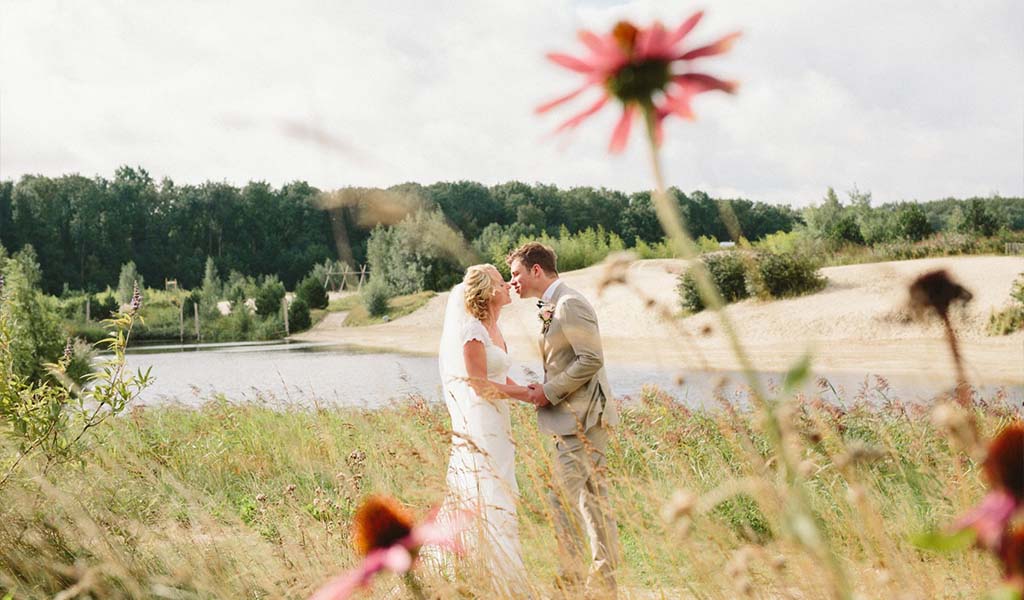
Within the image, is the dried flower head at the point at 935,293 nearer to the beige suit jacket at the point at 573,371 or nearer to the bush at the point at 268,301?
the beige suit jacket at the point at 573,371

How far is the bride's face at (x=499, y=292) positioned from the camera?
4.10 meters

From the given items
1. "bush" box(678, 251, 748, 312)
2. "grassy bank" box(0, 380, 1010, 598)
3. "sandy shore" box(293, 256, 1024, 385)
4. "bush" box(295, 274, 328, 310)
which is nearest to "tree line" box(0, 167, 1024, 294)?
"bush" box(295, 274, 328, 310)

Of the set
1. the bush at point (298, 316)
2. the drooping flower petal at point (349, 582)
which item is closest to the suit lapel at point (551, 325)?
the drooping flower petal at point (349, 582)

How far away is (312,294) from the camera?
39375mm

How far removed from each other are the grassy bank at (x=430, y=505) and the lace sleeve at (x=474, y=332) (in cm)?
46

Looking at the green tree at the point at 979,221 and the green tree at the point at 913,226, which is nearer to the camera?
the green tree at the point at 913,226

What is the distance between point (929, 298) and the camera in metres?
0.78

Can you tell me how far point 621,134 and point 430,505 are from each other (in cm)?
270

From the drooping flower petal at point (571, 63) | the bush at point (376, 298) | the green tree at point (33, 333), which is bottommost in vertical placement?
the bush at point (376, 298)

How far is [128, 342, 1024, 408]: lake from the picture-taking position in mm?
9250

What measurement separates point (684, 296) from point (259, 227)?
42563mm

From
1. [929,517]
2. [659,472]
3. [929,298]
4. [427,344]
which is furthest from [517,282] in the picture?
[427,344]

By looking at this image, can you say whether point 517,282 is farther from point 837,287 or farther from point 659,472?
point 837,287

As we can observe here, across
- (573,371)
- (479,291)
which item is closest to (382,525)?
(573,371)
